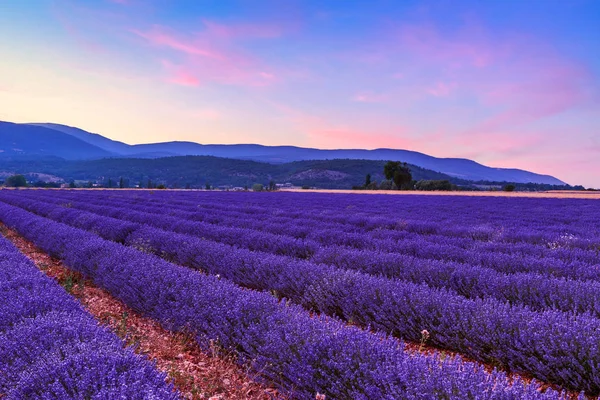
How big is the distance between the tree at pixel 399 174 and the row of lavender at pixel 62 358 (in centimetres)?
6107

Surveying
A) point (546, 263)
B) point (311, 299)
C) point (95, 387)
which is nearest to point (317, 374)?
point (95, 387)

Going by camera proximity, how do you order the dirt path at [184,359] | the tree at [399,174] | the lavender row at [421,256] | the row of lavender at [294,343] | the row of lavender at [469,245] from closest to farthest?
the row of lavender at [294,343]
the dirt path at [184,359]
the lavender row at [421,256]
the row of lavender at [469,245]
the tree at [399,174]

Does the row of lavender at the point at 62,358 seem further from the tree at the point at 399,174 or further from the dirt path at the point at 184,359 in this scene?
the tree at the point at 399,174

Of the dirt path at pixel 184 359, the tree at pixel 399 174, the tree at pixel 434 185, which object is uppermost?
the tree at pixel 399 174

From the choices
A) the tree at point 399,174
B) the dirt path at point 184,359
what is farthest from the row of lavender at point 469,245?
the tree at point 399,174

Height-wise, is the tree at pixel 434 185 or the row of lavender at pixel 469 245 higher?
the tree at pixel 434 185

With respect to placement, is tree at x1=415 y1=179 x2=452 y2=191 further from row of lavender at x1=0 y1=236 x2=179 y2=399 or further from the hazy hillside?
row of lavender at x1=0 y1=236 x2=179 y2=399

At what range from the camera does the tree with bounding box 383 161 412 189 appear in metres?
61.4

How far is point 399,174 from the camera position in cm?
6138

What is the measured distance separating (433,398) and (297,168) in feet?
397

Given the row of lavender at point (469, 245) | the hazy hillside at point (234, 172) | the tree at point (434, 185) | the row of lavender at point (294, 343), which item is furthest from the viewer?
the hazy hillside at point (234, 172)

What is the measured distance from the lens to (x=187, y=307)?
3783 millimetres

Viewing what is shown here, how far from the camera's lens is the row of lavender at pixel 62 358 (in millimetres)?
1849

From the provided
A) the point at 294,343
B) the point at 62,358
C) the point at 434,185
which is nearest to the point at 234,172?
the point at 434,185
